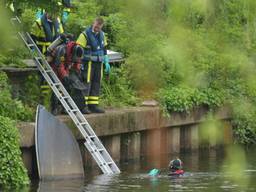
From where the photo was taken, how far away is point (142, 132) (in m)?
22.7

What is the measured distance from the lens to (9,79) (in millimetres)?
20797

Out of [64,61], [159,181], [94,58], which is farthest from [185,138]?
[159,181]

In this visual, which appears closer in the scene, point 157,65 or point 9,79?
point 9,79

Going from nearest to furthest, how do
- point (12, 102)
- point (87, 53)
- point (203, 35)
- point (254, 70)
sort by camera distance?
point (12, 102)
point (87, 53)
point (203, 35)
point (254, 70)

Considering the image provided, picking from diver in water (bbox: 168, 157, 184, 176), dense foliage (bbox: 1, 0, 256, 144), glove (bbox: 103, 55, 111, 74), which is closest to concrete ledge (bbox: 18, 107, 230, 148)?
dense foliage (bbox: 1, 0, 256, 144)

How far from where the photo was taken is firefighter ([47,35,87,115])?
805 inches

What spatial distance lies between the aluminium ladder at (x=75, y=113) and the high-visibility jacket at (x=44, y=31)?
0.27 m

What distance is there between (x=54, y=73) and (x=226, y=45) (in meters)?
5.24

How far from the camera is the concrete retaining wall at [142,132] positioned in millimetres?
20281

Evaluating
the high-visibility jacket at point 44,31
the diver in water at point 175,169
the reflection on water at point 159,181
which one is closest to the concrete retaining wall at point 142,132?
the reflection on water at point 159,181

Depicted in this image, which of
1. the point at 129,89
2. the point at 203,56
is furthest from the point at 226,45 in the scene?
the point at 129,89

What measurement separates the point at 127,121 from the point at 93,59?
1.57 meters

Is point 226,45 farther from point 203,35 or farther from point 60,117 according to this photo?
point 60,117

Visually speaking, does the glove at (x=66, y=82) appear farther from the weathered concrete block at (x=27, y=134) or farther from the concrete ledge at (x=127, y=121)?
the weathered concrete block at (x=27, y=134)
